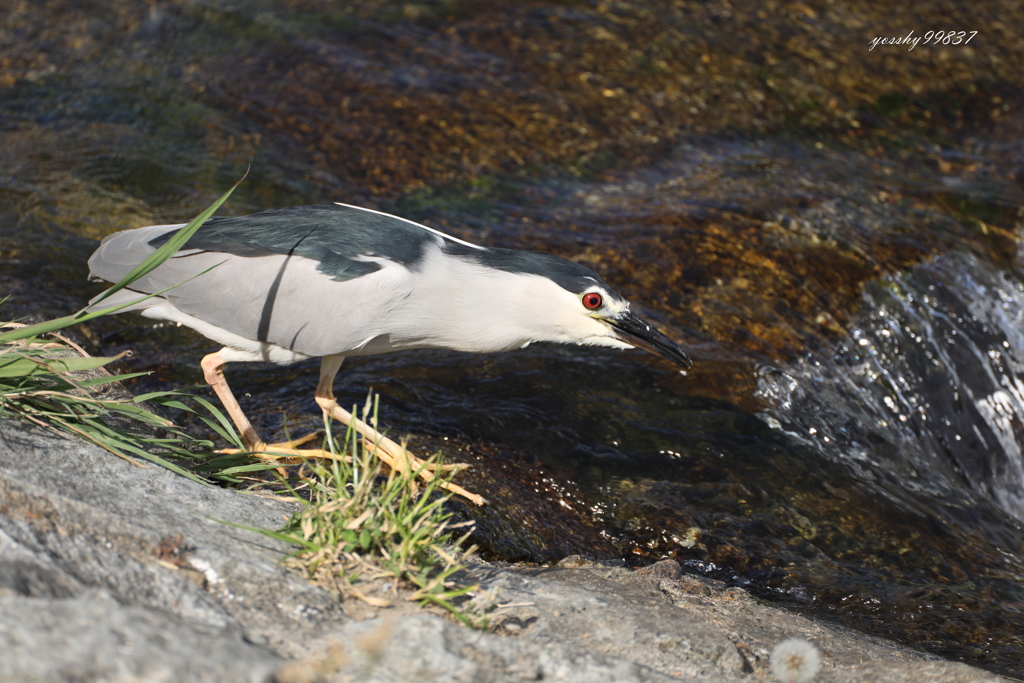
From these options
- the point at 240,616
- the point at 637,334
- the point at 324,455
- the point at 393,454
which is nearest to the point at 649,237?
the point at 637,334

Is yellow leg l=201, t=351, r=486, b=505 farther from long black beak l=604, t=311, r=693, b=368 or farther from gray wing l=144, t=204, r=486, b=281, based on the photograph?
long black beak l=604, t=311, r=693, b=368

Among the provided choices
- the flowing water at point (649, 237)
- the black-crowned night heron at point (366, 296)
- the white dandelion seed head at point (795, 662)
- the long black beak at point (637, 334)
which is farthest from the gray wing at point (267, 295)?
the white dandelion seed head at point (795, 662)

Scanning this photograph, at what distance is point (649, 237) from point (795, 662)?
12.4 feet

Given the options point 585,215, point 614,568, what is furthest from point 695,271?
point 614,568

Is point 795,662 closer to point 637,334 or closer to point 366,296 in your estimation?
point 637,334

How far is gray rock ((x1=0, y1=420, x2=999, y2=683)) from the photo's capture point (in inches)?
59.3

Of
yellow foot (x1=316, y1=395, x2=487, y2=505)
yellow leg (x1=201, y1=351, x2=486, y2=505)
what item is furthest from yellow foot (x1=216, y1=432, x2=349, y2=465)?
yellow foot (x1=316, y1=395, x2=487, y2=505)

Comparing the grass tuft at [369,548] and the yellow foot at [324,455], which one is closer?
the grass tuft at [369,548]

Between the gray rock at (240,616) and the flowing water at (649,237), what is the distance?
87cm

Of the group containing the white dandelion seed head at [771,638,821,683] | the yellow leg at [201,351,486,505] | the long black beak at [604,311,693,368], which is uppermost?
the long black beak at [604,311,693,368]

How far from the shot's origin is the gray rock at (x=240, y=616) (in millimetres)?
1506

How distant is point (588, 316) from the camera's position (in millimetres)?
3383

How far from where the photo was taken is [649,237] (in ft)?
18.2

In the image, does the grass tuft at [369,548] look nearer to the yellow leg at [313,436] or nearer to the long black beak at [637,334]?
the yellow leg at [313,436]
